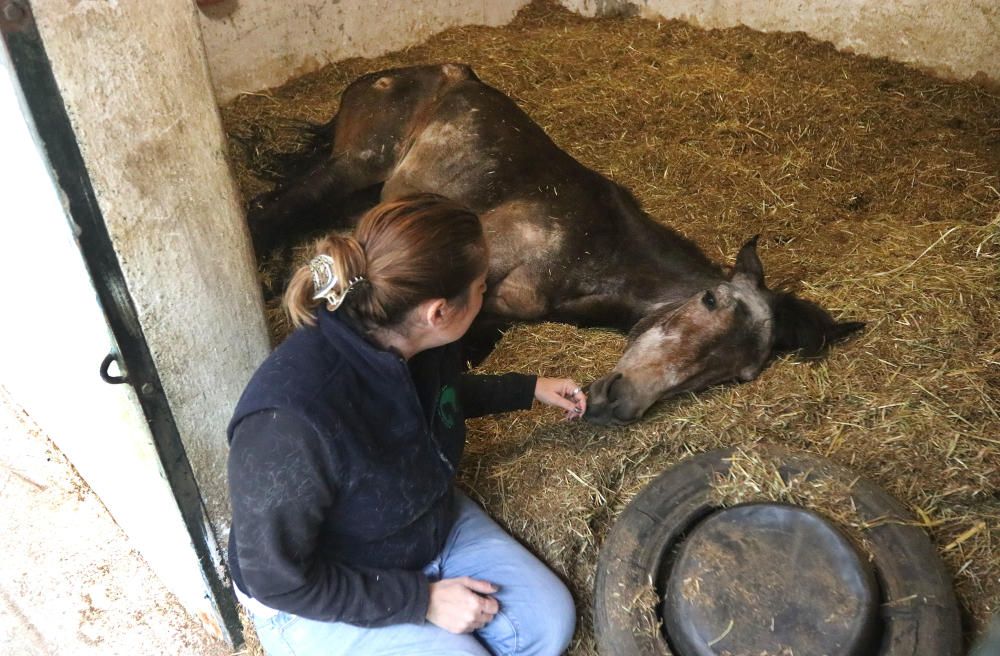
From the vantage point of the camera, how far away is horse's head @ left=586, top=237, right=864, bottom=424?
3.47 m

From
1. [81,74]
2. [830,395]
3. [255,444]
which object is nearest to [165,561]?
[255,444]

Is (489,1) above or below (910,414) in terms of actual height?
above

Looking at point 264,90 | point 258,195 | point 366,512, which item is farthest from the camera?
point 264,90

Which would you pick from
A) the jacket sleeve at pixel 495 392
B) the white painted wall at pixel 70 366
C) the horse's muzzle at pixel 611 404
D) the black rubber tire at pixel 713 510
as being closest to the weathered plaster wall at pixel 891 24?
the horse's muzzle at pixel 611 404

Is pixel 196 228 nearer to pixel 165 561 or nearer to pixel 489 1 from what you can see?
pixel 165 561

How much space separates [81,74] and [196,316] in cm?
81

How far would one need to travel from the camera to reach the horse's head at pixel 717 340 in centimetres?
347

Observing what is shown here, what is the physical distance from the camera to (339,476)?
7.45ft

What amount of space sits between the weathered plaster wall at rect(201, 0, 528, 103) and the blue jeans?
191 inches

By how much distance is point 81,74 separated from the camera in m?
2.10

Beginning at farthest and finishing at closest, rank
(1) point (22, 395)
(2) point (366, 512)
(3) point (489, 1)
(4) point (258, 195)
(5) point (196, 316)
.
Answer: (3) point (489, 1) → (4) point (258, 195) → (1) point (22, 395) → (5) point (196, 316) → (2) point (366, 512)

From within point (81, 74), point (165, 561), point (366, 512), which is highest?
point (81, 74)

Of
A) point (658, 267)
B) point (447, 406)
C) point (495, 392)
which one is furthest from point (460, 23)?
point (447, 406)

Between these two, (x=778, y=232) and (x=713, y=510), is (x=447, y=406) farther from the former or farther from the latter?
(x=778, y=232)
